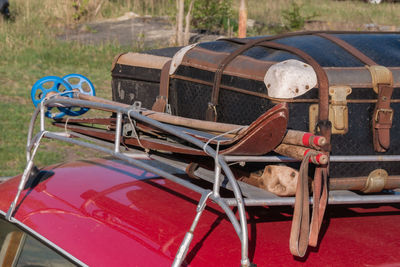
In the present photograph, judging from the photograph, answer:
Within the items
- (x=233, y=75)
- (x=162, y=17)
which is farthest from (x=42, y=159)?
(x=162, y=17)

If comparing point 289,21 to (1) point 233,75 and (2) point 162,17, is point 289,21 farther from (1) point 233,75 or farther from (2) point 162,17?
(1) point 233,75

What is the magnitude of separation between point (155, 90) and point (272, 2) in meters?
18.6

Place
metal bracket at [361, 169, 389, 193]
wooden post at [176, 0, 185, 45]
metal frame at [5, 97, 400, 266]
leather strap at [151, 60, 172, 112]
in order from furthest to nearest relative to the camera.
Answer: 1. wooden post at [176, 0, 185, 45]
2. leather strap at [151, 60, 172, 112]
3. metal bracket at [361, 169, 389, 193]
4. metal frame at [5, 97, 400, 266]

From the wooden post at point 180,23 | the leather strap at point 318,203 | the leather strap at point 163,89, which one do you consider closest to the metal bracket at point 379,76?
the leather strap at point 318,203

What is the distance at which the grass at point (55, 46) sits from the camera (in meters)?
7.58

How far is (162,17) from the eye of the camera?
1770cm

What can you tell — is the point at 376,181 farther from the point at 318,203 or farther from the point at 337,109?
the point at 318,203

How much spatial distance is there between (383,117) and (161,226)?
822mm

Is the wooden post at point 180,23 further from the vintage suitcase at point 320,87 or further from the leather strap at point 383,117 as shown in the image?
the leather strap at point 383,117

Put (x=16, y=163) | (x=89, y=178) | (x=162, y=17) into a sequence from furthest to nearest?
1. (x=162, y=17)
2. (x=16, y=163)
3. (x=89, y=178)

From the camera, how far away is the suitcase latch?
209 centimetres

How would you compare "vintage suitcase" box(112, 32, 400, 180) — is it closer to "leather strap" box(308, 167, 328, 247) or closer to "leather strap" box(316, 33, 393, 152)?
"leather strap" box(316, 33, 393, 152)

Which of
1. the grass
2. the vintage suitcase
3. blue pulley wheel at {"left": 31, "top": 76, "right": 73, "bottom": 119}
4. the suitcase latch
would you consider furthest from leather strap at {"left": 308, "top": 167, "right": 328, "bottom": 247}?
the grass

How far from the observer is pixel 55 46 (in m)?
12.8
